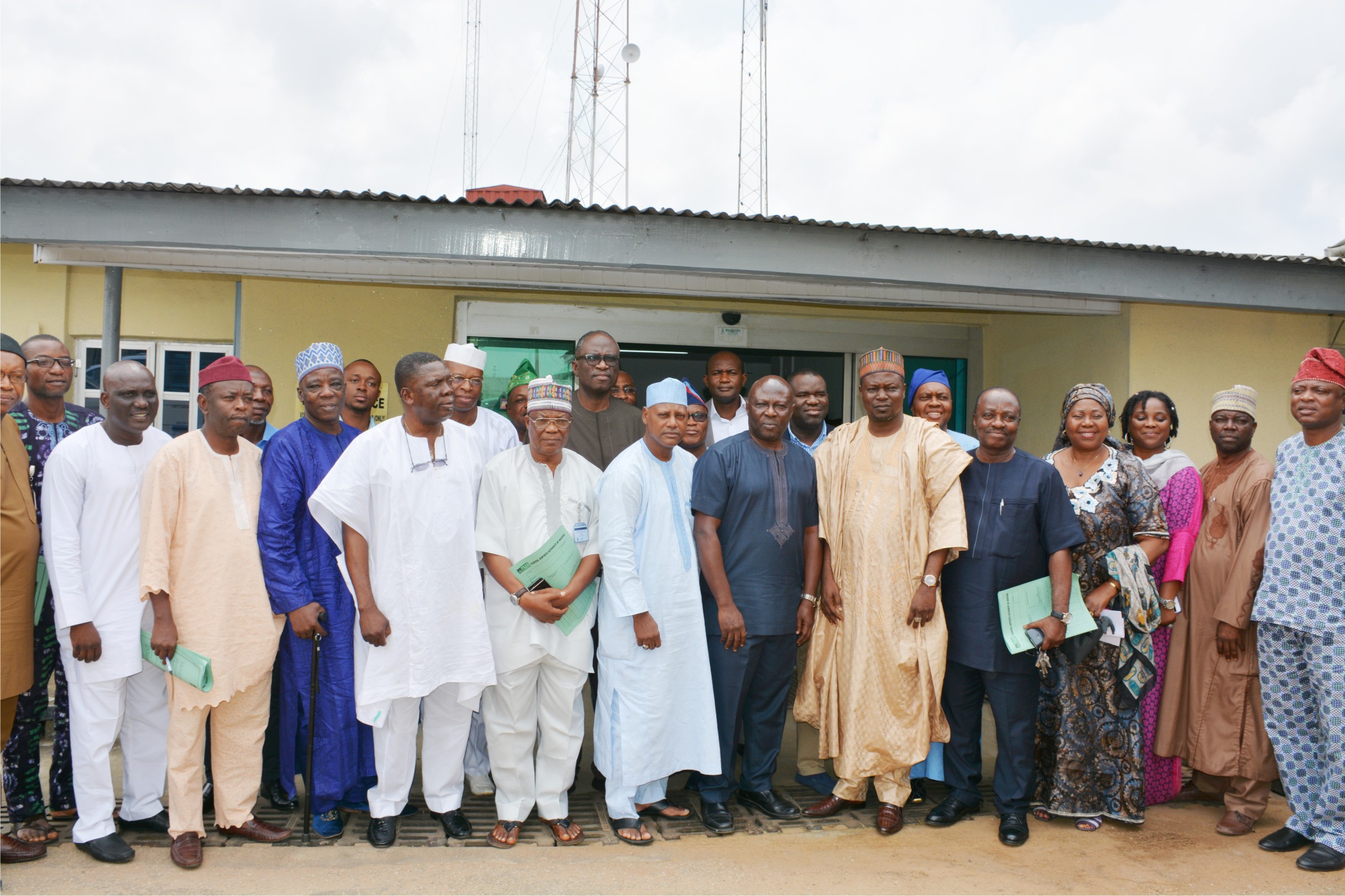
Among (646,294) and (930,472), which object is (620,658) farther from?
(646,294)

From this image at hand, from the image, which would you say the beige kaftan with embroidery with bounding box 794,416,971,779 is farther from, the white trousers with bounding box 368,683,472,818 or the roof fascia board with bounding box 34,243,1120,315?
the roof fascia board with bounding box 34,243,1120,315

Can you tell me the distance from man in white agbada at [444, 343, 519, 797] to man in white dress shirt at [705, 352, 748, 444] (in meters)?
1.25

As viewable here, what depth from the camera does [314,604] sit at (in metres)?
3.72

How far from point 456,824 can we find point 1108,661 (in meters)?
2.96

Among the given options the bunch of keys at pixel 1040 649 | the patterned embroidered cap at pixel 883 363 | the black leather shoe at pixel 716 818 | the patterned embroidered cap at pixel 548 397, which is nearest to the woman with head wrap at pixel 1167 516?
the bunch of keys at pixel 1040 649

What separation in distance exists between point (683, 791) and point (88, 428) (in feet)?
10.1

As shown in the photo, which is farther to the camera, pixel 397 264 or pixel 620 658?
pixel 397 264

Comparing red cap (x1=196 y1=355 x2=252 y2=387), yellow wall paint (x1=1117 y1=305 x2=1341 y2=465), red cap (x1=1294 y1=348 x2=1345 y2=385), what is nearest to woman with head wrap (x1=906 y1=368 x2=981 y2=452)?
red cap (x1=1294 y1=348 x2=1345 y2=385)

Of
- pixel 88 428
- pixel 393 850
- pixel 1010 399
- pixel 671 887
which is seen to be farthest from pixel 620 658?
pixel 88 428

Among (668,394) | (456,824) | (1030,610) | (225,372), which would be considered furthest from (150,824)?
(1030,610)

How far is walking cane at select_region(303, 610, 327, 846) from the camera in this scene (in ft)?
12.1

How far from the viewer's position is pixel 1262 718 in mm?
4105

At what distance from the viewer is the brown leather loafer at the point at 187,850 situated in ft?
11.2

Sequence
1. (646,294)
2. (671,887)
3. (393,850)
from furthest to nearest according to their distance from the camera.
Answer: (646,294)
(393,850)
(671,887)
